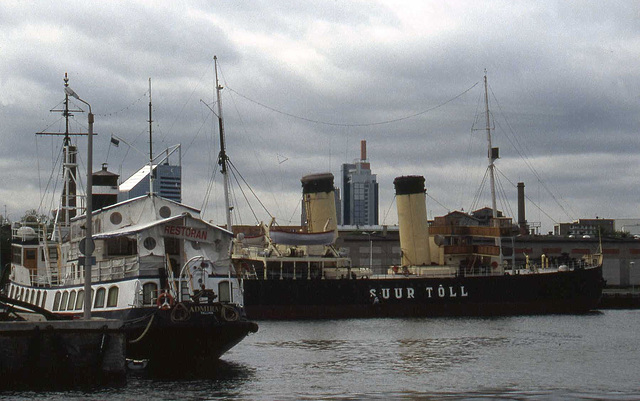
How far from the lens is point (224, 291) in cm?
3959

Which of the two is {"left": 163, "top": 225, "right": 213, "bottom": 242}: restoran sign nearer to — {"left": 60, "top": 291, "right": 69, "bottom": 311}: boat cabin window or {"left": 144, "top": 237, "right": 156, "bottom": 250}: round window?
{"left": 144, "top": 237, "right": 156, "bottom": 250}: round window

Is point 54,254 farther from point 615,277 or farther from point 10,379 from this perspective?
point 615,277

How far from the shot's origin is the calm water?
30.0 metres

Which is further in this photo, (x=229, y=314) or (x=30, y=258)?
(x=30, y=258)

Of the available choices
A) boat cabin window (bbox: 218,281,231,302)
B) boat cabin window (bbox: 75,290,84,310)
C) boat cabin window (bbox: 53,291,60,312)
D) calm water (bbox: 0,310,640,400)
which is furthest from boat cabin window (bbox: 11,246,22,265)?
boat cabin window (bbox: 218,281,231,302)

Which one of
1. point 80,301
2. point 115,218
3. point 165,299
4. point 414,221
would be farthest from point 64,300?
point 414,221

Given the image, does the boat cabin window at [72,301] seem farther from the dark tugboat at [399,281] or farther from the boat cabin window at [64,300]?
the dark tugboat at [399,281]

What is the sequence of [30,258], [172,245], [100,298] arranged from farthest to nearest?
[30,258] → [172,245] → [100,298]

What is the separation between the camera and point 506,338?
52.2 meters

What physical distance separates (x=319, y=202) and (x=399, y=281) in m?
12.2

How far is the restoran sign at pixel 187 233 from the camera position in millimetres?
39062

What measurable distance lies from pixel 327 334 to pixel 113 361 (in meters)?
27.4

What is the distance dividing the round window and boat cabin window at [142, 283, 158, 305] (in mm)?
1689

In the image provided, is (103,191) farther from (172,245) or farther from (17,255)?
(172,245)
